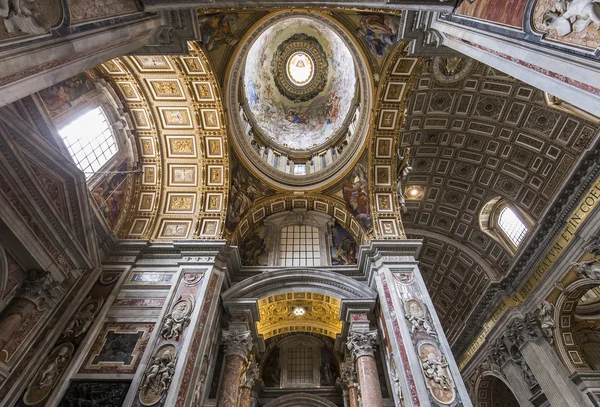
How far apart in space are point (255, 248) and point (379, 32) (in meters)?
10.1

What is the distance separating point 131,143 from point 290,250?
315 inches

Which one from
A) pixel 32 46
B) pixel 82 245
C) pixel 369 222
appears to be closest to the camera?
pixel 32 46

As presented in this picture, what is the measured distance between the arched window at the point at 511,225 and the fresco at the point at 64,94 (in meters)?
19.1

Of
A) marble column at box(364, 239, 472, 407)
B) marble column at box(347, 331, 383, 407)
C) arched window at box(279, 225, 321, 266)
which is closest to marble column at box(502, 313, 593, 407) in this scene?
marble column at box(364, 239, 472, 407)

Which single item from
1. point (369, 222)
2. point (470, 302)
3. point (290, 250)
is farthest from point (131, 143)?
point (470, 302)

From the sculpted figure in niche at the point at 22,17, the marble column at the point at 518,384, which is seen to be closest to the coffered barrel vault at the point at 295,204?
the sculpted figure in niche at the point at 22,17

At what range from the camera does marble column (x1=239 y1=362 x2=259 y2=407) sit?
11352 millimetres

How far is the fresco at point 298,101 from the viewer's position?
1744 centimetres

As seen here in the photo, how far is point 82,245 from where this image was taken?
9.31 metres

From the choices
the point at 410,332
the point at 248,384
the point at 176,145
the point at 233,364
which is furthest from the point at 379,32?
the point at 248,384

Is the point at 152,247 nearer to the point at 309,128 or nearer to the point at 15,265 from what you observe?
the point at 15,265

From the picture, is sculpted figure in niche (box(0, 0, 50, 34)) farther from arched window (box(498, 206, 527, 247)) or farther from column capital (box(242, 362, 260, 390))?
arched window (box(498, 206, 527, 247))

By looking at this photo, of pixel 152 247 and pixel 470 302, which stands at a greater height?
pixel 470 302

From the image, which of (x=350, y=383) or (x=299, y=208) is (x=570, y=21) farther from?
(x=299, y=208)
